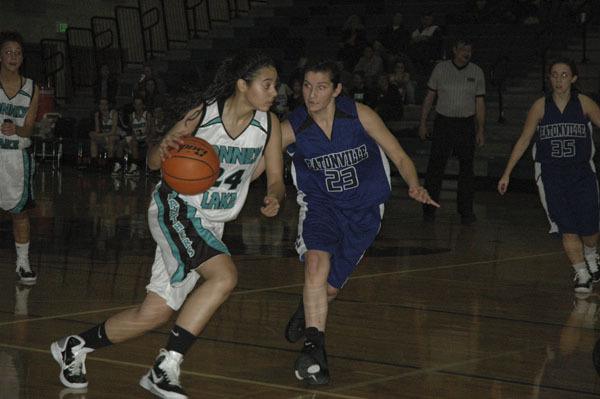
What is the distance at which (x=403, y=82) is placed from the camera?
18406mm

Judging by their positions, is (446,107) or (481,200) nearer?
(446,107)

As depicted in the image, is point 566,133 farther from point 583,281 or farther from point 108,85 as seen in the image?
point 108,85

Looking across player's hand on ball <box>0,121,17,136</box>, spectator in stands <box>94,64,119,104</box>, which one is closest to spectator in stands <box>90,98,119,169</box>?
spectator in stands <box>94,64,119,104</box>

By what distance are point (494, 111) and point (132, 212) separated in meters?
8.21

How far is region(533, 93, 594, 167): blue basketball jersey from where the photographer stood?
25.7 ft

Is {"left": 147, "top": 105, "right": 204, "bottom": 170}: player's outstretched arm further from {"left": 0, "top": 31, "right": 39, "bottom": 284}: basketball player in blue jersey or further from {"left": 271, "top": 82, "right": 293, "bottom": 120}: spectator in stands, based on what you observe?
{"left": 271, "top": 82, "right": 293, "bottom": 120}: spectator in stands

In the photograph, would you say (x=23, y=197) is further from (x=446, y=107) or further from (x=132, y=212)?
(x=446, y=107)

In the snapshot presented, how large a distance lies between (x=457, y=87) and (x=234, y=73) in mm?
7865

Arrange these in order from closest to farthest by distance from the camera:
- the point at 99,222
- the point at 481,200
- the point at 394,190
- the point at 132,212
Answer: the point at 99,222, the point at 132,212, the point at 481,200, the point at 394,190

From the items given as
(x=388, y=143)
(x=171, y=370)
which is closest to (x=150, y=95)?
(x=388, y=143)

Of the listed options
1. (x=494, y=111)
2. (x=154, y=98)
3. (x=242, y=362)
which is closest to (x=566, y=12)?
A: (x=494, y=111)

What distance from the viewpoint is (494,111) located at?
1862 centimetres

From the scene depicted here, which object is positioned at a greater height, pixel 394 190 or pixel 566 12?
pixel 566 12

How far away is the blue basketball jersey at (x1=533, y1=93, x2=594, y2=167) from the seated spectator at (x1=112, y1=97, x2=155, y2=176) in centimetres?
1182
